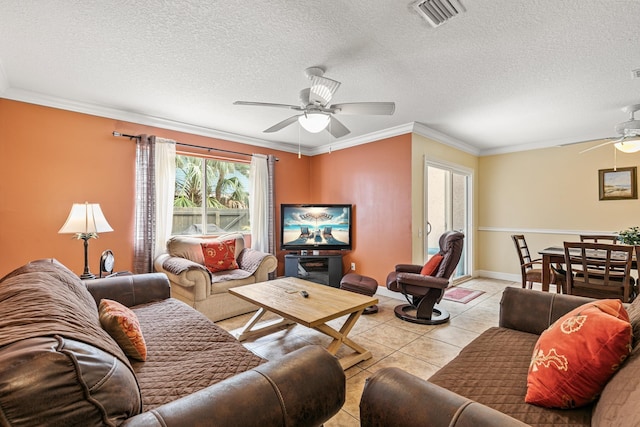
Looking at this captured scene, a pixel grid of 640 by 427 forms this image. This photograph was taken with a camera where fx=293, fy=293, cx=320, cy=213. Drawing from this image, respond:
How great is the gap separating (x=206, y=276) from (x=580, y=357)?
3092 mm

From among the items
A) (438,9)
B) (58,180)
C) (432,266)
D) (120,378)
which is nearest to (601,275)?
(432,266)

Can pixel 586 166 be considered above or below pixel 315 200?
above

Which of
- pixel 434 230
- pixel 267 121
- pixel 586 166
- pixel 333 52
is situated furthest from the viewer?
pixel 434 230

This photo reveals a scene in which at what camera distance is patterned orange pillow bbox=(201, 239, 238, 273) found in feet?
12.6

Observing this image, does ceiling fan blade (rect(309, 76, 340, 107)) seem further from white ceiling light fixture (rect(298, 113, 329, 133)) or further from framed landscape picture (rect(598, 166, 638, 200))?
framed landscape picture (rect(598, 166, 638, 200))

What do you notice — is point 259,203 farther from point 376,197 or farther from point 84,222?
point 84,222

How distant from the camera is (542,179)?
197 inches

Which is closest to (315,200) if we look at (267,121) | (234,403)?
(267,121)

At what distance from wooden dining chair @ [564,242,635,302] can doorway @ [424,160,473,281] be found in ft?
→ 6.51

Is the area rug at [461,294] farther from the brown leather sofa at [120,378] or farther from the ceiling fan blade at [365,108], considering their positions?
the brown leather sofa at [120,378]

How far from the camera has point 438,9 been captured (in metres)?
1.76

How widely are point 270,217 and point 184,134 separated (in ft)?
5.80

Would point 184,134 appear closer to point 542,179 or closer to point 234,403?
point 234,403

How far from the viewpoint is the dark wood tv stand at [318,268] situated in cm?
461
